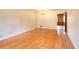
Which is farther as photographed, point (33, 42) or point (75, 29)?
point (75, 29)

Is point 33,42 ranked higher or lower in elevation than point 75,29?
lower

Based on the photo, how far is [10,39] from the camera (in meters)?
1.48

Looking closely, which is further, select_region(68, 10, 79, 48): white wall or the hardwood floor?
select_region(68, 10, 79, 48): white wall

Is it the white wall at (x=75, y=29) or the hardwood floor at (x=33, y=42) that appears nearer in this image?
the hardwood floor at (x=33, y=42)

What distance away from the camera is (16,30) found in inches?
64.1
